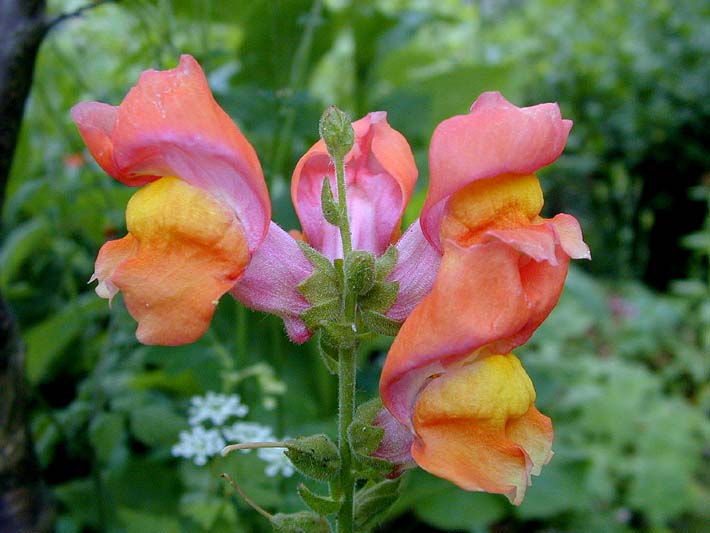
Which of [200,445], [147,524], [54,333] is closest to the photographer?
[200,445]

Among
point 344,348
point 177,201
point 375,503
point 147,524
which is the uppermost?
point 177,201

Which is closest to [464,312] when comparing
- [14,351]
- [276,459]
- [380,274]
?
[380,274]

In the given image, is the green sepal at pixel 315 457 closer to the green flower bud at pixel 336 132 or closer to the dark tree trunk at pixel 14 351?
the green flower bud at pixel 336 132

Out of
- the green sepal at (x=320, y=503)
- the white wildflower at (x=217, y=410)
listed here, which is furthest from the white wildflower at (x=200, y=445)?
the green sepal at (x=320, y=503)

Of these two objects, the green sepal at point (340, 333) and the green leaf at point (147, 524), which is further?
the green leaf at point (147, 524)

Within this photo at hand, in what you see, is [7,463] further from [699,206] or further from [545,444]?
[699,206]

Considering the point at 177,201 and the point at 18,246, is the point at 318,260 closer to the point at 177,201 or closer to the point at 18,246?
the point at 177,201

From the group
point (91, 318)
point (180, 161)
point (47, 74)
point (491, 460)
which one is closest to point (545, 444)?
point (491, 460)

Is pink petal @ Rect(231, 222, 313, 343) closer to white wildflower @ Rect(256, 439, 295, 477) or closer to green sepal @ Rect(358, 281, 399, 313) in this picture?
green sepal @ Rect(358, 281, 399, 313)
